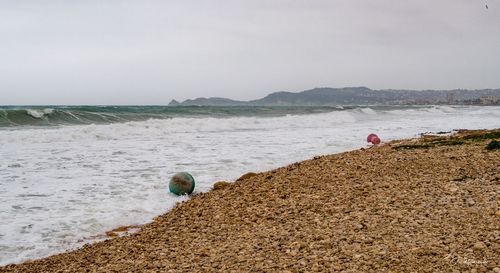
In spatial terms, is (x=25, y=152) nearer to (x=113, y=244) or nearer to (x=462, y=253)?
(x=113, y=244)

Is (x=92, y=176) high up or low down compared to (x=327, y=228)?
down

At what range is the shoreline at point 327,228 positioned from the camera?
3.88 m

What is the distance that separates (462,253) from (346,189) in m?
2.83

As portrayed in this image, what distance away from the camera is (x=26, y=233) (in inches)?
231

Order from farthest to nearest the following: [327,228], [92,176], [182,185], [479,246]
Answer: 1. [92,176]
2. [182,185]
3. [327,228]
4. [479,246]

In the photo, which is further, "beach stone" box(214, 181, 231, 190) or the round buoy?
"beach stone" box(214, 181, 231, 190)

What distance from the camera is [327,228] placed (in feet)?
15.7

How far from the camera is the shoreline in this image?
153 inches

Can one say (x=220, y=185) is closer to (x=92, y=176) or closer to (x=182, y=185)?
(x=182, y=185)

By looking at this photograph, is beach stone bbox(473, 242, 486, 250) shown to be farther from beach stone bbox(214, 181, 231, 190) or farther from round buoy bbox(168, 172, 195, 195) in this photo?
round buoy bbox(168, 172, 195, 195)

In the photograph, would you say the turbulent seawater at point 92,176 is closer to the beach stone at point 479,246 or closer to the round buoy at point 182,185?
the round buoy at point 182,185

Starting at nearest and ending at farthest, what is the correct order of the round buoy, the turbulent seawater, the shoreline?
the shoreline → the turbulent seawater → the round buoy

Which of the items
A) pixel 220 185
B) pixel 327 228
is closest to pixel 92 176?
pixel 220 185

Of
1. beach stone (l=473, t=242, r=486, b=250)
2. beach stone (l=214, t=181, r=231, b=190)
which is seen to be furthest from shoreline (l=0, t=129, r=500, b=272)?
beach stone (l=214, t=181, r=231, b=190)
